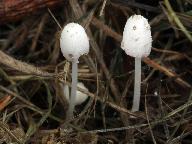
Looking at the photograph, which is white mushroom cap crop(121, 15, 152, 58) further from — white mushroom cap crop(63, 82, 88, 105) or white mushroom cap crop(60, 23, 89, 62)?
white mushroom cap crop(63, 82, 88, 105)

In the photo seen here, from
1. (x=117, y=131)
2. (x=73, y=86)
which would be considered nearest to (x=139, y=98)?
(x=117, y=131)

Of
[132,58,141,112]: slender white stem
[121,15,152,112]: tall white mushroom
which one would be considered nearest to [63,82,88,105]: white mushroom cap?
[132,58,141,112]: slender white stem

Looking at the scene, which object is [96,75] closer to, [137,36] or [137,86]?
[137,86]

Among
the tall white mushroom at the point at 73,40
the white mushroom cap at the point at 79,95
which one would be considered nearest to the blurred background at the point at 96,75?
the white mushroom cap at the point at 79,95

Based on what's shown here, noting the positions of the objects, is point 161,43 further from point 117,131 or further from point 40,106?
point 40,106

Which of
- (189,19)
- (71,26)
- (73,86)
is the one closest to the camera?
(71,26)

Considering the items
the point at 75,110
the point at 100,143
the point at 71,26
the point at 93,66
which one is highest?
the point at 71,26
